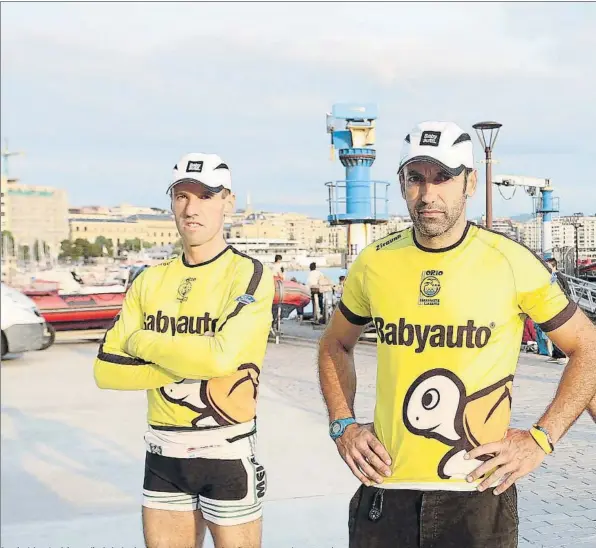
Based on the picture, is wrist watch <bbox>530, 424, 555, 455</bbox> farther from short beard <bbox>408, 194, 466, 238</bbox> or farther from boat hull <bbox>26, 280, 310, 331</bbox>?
boat hull <bbox>26, 280, 310, 331</bbox>

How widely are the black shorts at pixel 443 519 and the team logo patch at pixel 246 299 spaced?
892mm

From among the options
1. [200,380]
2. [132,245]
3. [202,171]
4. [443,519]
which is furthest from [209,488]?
[132,245]

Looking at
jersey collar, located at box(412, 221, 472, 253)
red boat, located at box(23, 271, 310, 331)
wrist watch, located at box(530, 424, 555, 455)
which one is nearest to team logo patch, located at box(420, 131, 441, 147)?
jersey collar, located at box(412, 221, 472, 253)

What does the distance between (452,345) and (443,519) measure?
1.72 ft

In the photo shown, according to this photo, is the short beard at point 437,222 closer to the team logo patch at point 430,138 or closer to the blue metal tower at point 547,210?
the team logo patch at point 430,138

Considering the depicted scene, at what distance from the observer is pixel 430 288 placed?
226 cm

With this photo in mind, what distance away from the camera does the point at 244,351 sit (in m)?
2.72

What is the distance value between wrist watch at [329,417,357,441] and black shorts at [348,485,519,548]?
226mm

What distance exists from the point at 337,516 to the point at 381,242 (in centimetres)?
301

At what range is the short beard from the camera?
2230 millimetres

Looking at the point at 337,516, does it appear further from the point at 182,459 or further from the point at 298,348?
the point at 298,348

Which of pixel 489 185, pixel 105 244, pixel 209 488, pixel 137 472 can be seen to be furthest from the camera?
pixel 105 244

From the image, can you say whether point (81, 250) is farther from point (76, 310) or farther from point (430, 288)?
point (430, 288)

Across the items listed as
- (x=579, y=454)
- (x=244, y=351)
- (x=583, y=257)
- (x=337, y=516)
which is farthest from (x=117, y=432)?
(x=583, y=257)
